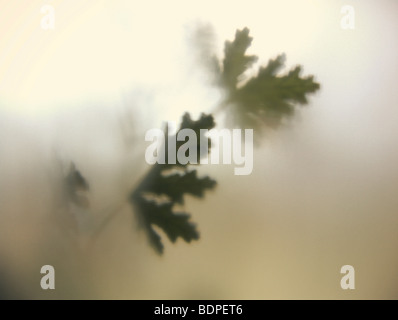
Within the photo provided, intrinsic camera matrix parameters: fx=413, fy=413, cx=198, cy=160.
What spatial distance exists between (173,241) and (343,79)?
1.71 feet

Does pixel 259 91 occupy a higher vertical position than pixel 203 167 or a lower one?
higher

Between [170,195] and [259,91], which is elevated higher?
[259,91]

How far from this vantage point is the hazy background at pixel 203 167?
2.98ft

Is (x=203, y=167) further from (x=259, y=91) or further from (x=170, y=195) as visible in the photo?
(x=259, y=91)

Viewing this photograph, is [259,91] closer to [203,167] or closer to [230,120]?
[230,120]

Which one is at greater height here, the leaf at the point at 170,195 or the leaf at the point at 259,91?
the leaf at the point at 259,91

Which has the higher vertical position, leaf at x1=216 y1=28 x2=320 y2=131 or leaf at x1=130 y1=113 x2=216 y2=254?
leaf at x1=216 y1=28 x2=320 y2=131

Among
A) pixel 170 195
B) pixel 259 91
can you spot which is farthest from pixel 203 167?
pixel 259 91

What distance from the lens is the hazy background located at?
91 centimetres

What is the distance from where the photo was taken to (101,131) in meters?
0.92

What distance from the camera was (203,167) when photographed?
0.91 m

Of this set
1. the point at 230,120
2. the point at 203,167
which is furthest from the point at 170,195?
the point at 230,120
